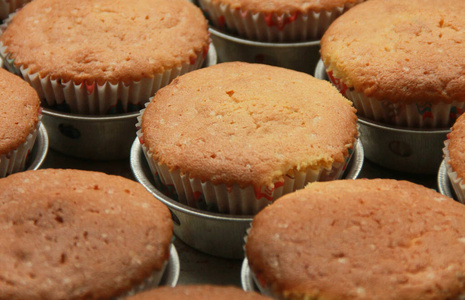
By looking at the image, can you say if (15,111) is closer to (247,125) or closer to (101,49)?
(101,49)

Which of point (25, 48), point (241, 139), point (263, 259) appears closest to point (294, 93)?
point (241, 139)

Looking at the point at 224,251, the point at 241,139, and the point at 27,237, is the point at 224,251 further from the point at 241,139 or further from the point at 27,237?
Result: the point at 27,237

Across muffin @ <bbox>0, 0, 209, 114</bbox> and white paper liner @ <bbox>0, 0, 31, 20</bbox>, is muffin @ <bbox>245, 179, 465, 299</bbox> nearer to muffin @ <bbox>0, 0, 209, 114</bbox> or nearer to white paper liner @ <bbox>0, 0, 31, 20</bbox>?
muffin @ <bbox>0, 0, 209, 114</bbox>

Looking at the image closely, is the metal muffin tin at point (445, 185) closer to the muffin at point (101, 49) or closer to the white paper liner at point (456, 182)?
the white paper liner at point (456, 182)

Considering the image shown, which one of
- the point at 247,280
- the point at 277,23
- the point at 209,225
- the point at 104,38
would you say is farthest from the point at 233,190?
the point at 277,23

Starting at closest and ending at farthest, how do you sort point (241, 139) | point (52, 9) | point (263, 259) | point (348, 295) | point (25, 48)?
point (348, 295)
point (263, 259)
point (241, 139)
point (25, 48)
point (52, 9)
